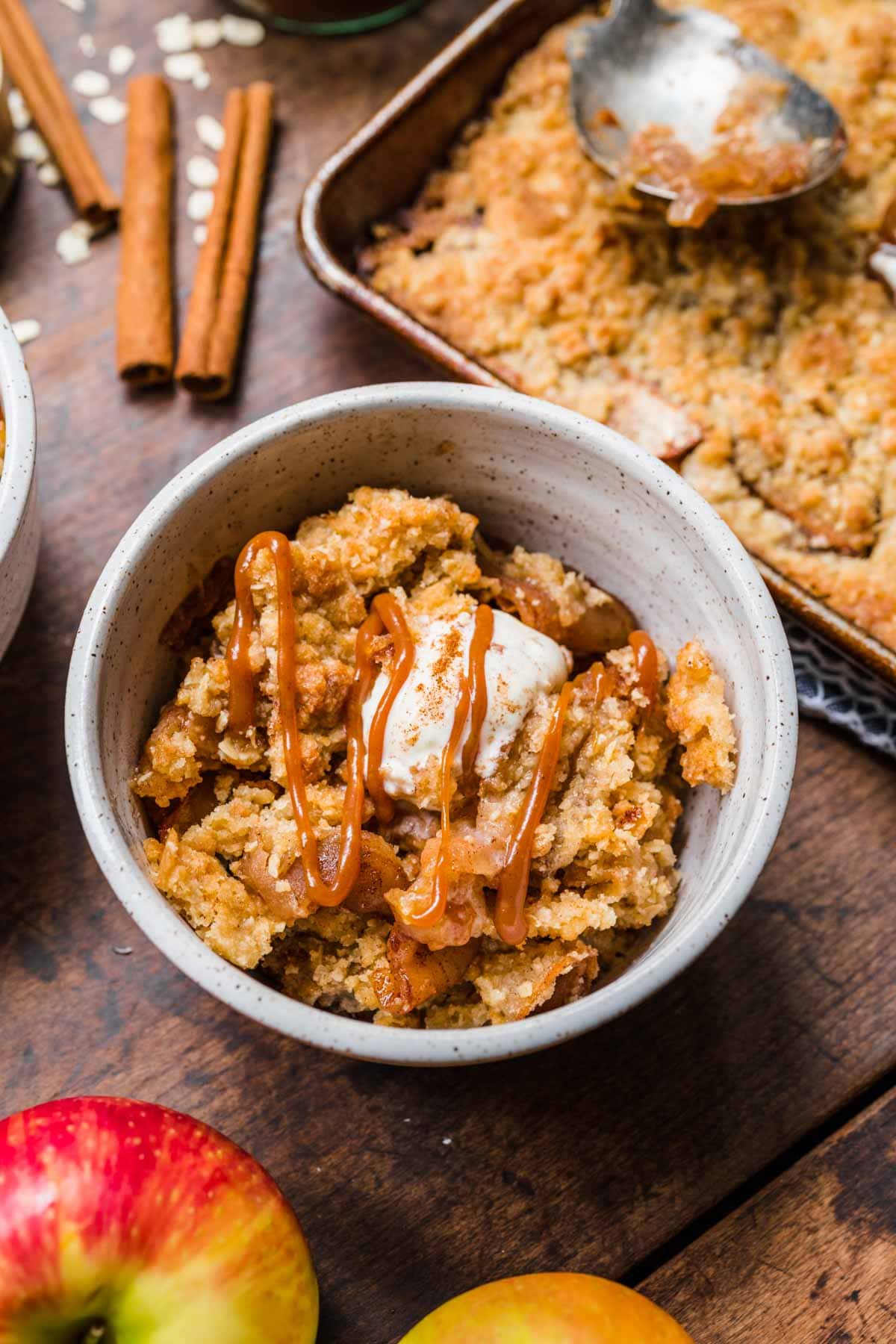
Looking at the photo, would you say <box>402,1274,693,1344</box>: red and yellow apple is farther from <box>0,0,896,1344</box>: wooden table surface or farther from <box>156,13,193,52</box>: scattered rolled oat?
<box>156,13,193,52</box>: scattered rolled oat

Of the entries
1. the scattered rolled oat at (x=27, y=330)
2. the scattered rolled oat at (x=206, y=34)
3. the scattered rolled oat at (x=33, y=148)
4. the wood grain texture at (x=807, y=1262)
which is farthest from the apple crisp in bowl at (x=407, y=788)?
the scattered rolled oat at (x=206, y=34)

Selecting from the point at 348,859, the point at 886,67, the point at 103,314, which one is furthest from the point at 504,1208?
the point at 886,67

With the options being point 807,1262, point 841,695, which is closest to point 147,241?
point 841,695

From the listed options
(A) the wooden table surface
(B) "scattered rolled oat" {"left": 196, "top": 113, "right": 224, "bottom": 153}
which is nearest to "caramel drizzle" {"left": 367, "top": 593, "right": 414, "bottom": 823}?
(A) the wooden table surface

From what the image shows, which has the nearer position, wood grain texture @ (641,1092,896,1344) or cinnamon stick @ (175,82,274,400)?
wood grain texture @ (641,1092,896,1344)

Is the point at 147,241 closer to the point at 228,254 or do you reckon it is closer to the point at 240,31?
the point at 228,254
